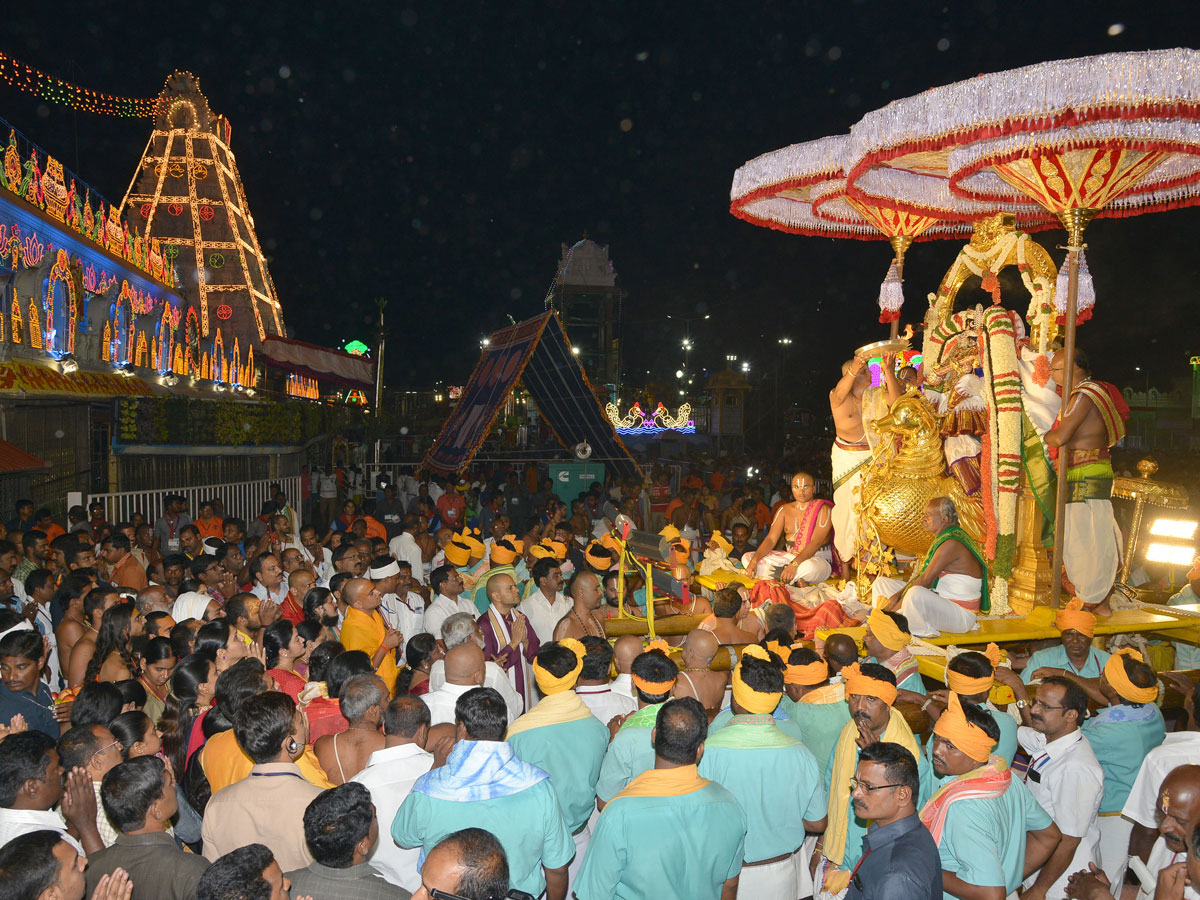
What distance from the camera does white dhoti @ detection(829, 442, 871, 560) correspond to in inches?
322

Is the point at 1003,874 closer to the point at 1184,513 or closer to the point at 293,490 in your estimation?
the point at 1184,513

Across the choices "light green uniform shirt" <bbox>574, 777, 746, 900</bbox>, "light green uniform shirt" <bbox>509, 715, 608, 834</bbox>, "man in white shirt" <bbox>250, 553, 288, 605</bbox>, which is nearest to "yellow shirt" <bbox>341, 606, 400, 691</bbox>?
"man in white shirt" <bbox>250, 553, 288, 605</bbox>

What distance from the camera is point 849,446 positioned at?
8.37 m

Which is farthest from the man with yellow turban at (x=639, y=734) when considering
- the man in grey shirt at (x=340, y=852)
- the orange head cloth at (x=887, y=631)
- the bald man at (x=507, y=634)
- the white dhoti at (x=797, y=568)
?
the white dhoti at (x=797, y=568)

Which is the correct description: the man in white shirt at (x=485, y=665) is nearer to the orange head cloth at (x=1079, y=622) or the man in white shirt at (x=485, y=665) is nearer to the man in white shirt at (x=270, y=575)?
the man in white shirt at (x=270, y=575)

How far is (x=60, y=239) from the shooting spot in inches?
752

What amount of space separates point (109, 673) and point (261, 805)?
89.2 inches

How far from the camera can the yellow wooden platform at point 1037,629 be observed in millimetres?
6438

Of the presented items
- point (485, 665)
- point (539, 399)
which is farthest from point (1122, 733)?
point (539, 399)

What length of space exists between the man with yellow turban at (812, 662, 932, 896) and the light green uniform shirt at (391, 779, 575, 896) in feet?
4.09

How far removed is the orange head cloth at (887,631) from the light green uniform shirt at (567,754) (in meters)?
1.71

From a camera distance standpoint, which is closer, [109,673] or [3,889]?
[3,889]

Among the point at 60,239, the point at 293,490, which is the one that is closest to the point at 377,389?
the point at 60,239

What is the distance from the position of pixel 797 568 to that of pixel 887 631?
3396 millimetres
